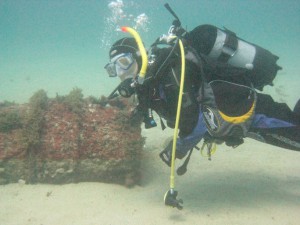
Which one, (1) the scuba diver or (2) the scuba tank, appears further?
(2) the scuba tank

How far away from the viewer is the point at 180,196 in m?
4.56

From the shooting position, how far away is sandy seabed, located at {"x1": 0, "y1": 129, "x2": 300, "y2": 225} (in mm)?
3854

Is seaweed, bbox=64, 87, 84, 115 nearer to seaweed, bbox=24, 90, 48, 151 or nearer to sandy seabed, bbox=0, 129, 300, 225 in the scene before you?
seaweed, bbox=24, 90, 48, 151

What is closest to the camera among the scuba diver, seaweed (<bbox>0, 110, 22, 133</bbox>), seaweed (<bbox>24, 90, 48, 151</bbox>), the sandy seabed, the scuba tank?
the scuba diver

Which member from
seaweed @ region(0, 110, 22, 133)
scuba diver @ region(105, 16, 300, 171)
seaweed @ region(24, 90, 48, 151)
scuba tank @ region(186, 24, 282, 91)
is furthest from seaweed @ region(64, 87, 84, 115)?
scuba tank @ region(186, 24, 282, 91)

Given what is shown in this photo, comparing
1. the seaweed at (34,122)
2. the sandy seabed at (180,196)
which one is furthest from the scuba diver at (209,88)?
the seaweed at (34,122)

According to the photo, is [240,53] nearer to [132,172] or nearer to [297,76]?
[132,172]

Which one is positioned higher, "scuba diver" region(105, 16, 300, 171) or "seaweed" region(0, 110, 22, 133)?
"scuba diver" region(105, 16, 300, 171)

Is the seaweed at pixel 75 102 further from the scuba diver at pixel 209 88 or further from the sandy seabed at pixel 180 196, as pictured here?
the scuba diver at pixel 209 88

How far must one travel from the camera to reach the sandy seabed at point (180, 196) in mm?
3854

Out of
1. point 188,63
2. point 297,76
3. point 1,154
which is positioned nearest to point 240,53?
point 188,63

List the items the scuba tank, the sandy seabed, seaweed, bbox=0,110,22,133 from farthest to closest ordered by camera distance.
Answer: seaweed, bbox=0,110,22,133 → the sandy seabed → the scuba tank

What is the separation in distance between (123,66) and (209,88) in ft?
3.94

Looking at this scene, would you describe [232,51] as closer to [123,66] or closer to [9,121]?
[123,66]
